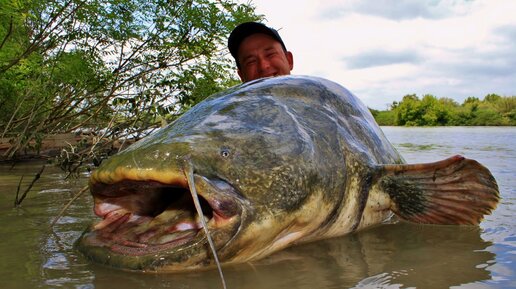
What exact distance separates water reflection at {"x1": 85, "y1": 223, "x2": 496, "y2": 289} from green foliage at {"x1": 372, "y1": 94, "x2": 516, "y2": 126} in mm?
34871

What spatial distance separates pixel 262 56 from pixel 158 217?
2.80m

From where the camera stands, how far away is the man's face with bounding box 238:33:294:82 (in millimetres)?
4379

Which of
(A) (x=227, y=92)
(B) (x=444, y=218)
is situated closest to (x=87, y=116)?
(A) (x=227, y=92)

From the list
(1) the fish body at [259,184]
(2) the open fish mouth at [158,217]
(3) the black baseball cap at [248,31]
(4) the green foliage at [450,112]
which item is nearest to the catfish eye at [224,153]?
(1) the fish body at [259,184]

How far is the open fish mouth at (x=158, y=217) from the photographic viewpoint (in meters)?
1.62

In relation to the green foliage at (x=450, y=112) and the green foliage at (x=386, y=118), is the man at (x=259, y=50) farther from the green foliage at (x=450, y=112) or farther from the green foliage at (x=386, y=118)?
the green foliage at (x=386, y=118)

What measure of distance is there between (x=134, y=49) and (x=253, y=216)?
18.3 feet

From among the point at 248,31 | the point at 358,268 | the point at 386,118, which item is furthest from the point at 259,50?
the point at 386,118

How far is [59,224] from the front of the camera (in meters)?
2.65

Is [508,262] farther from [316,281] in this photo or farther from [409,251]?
[316,281]

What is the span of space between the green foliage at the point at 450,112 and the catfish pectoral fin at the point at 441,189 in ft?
113

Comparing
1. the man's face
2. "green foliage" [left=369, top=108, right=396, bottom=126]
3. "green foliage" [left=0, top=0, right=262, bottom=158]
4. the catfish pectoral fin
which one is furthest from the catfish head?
"green foliage" [left=369, top=108, right=396, bottom=126]

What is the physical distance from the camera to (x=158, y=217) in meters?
1.86

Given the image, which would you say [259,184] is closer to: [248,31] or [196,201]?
[196,201]
